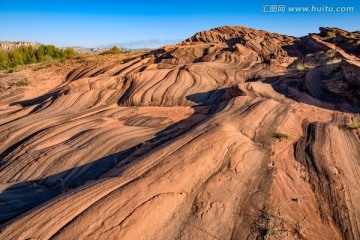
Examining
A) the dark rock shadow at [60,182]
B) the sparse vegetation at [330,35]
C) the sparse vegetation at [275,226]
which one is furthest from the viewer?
the sparse vegetation at [330,35]

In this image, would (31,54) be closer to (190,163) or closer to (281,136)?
(281,136)

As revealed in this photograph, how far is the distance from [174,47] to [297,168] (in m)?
25.7

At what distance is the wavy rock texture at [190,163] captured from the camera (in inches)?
226

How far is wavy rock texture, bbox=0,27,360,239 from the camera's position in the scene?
18.8 feet

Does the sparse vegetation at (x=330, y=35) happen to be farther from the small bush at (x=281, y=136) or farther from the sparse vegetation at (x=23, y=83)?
the sparse vegetation at (x=23, y=83)

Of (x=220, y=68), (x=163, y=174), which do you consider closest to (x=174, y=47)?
(x=220, y=68)

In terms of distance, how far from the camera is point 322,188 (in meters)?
7.07

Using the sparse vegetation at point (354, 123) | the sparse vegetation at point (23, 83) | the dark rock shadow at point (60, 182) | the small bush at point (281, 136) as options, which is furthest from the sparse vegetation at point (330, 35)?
the sparse vegetation at point (23, 83)

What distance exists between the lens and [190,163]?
7.12 m

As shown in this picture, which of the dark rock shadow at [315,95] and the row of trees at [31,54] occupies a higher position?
the dark rock shadow at [315,95]

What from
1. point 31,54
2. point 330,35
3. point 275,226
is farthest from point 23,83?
point 31,54

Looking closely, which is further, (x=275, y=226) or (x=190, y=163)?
(x=190, y=163)

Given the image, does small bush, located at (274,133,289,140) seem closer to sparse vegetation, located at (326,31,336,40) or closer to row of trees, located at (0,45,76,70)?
sparse vegetation, located at (326,31,336,40)

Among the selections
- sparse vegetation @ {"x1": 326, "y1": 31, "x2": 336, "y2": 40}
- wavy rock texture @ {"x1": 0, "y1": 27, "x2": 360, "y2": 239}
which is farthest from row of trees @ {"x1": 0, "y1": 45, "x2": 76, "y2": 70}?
wavy rock texture @ {"x1": 0, "y1": 27, "x2": 360, "y2": 239}
